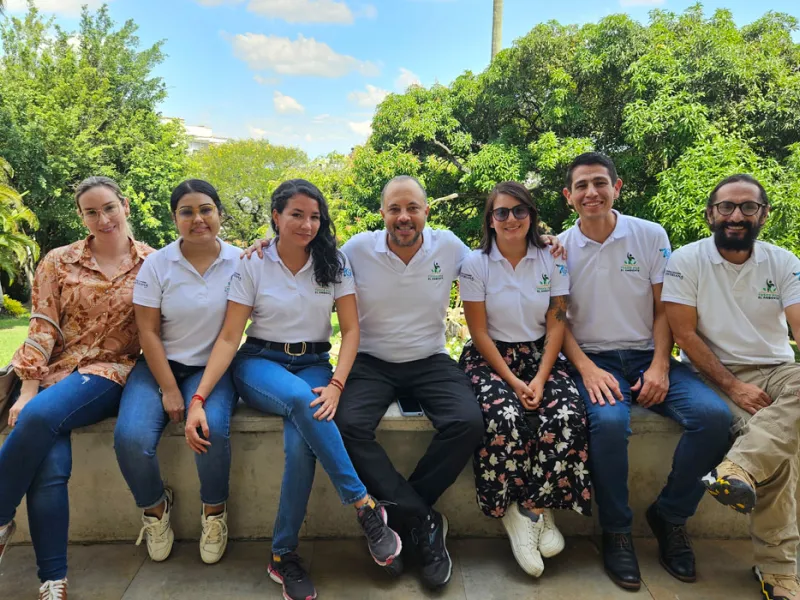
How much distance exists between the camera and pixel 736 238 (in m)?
2.52

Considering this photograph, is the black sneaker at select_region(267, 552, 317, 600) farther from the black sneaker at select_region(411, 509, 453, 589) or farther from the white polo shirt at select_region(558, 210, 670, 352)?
the white polo shirt at select_region(558, 210, 670, 352)

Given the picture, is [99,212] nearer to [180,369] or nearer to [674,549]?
[180,369]

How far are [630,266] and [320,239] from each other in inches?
58.8

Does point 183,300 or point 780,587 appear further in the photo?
point 183,300

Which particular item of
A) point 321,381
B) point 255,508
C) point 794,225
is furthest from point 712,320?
point 794,225

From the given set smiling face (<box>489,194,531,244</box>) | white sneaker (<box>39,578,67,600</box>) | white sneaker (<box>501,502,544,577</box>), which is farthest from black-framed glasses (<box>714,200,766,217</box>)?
white sneaker (<box>39,578,67,600</box>)

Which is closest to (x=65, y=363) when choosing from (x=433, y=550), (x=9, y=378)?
(x=9, y=378)

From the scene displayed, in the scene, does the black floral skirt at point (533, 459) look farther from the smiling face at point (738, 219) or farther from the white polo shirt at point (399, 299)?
the smiling face at point (738, 219)

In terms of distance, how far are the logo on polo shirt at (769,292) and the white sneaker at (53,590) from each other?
10.1ft

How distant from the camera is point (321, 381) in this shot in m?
2.49

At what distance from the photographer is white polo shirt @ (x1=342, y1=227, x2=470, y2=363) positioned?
2.67 m

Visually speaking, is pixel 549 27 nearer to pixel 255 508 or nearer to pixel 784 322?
pixel 784 322

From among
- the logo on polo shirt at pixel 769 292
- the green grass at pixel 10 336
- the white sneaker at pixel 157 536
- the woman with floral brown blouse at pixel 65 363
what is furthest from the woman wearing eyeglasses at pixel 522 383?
the green grass at pixel 10 336

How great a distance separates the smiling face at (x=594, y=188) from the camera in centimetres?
271
